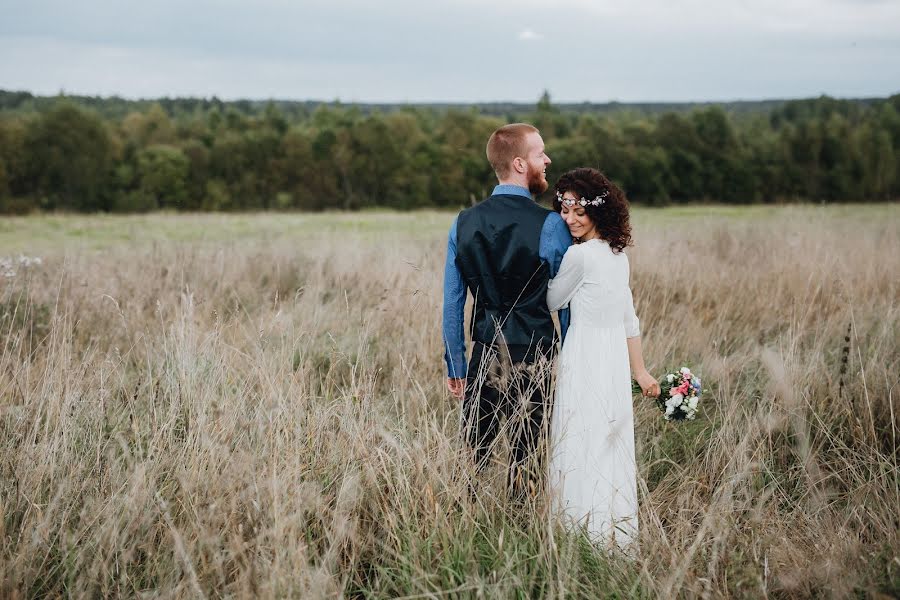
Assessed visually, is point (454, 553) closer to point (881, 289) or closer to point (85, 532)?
point (85, 532)

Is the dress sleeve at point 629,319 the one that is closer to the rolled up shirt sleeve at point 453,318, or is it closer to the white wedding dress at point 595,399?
the white wedding dress at point 595,399

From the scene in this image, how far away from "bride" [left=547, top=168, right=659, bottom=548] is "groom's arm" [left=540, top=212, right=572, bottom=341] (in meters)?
0.05

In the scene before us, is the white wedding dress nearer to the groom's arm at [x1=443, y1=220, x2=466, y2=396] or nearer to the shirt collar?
the shirt collar

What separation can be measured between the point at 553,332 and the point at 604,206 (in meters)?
0.64

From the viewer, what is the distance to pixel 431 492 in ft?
8.66

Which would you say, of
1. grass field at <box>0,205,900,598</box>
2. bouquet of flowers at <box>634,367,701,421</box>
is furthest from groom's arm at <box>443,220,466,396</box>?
bouquet of flowers at <box>634,367,701,421</box>

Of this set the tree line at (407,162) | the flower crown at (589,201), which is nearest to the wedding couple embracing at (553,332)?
the flower crown at (589,201)

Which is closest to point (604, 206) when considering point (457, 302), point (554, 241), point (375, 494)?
point (554, 241)

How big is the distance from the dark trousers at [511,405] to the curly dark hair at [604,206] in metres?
0.62

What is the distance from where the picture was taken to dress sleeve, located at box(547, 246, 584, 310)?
298 centimetres

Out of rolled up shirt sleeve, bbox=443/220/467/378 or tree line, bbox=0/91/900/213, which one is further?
tree line, bbox=0/91/900/213

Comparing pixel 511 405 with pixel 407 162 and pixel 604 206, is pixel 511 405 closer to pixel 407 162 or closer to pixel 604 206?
pixel 604 206

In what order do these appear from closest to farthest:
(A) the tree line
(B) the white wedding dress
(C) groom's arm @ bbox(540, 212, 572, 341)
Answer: (B) the white wedding dress
(C) groom's arm @ bbox(540, 212, 572, 341)
(A) the tree line

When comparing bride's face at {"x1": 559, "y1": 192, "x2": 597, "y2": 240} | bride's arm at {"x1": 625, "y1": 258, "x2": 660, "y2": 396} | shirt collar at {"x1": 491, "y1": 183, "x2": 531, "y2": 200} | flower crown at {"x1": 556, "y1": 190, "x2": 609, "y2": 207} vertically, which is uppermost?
shirt collar at {"x1": 491, "y1": 183, "x2": 531, "y2": 200}
